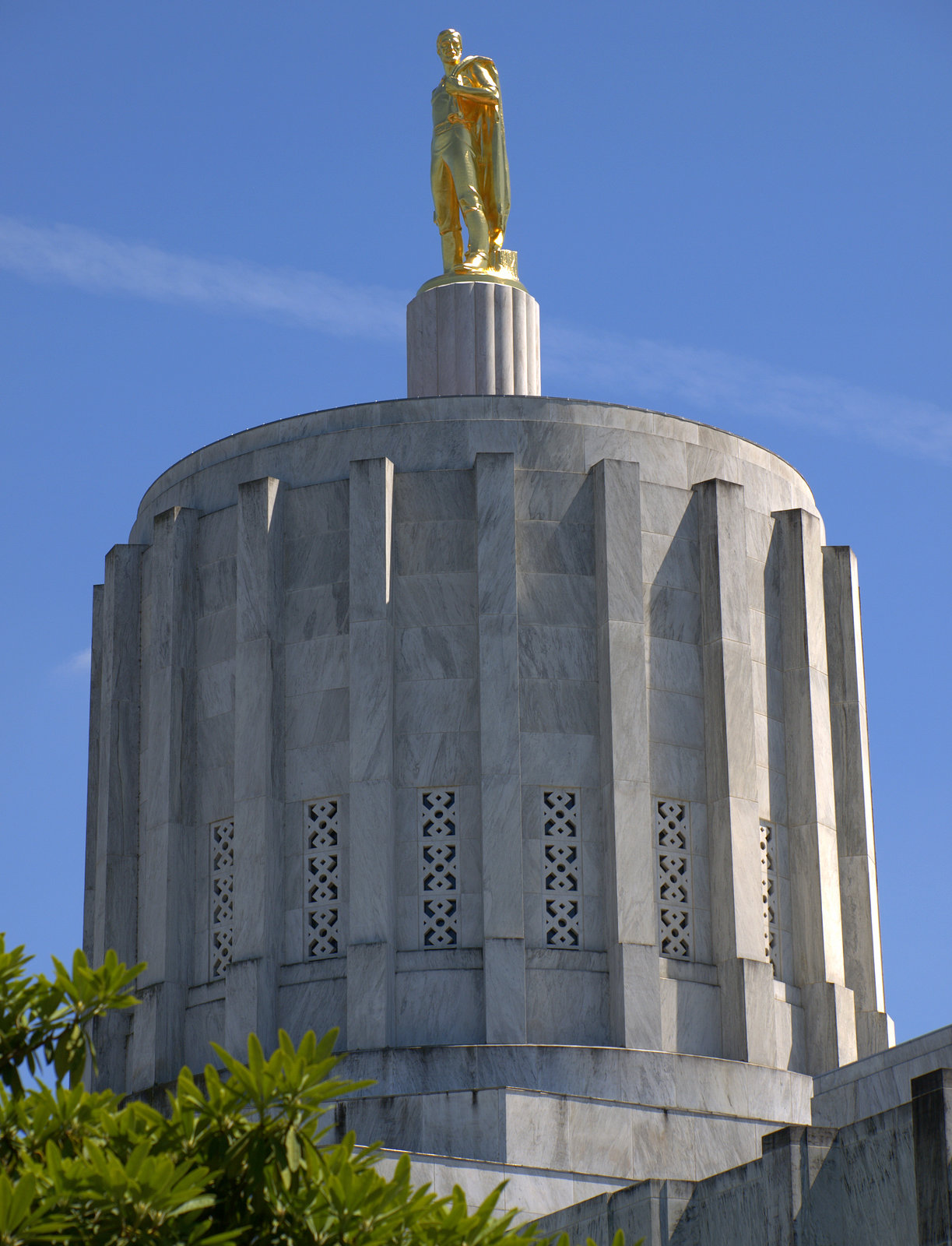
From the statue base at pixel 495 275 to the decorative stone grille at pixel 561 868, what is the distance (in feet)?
32.1

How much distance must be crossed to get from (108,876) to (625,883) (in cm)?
817

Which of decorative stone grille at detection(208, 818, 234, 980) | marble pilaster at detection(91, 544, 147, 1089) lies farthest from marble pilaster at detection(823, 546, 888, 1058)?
marble pilaster at detection(91, 544, 147, 1089)

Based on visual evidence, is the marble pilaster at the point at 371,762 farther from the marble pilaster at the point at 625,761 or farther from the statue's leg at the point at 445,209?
the statue's leg at the point at 445,209

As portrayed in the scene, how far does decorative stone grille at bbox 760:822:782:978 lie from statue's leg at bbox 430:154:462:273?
11.4 m

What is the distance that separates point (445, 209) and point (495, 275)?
1.58m

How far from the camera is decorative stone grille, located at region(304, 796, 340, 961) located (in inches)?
1221

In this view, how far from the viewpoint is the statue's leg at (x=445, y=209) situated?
3747 centimetres

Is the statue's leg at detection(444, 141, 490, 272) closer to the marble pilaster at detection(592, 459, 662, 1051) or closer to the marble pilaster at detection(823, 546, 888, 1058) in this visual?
the marble pilaster at detection(592, 459, 662, 1051)

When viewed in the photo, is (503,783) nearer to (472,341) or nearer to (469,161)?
(472,341)

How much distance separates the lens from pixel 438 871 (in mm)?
30922

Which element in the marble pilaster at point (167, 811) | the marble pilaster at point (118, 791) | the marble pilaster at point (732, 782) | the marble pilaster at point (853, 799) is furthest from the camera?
the marble pilaster at point (853, 799)

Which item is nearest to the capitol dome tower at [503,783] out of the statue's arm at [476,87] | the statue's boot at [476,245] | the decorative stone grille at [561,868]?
the decorative stone grille at [561,868]

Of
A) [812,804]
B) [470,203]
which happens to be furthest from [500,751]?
[470,203]

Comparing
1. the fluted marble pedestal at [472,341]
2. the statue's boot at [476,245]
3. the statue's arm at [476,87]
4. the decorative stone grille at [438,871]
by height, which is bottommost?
the decorative stone grille at [438,871]
